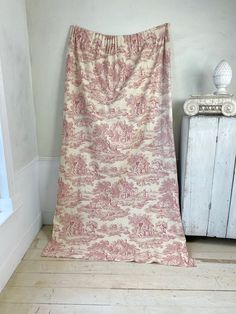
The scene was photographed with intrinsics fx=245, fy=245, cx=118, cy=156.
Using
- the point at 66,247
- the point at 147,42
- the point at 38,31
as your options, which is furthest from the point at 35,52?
the point at 66,247

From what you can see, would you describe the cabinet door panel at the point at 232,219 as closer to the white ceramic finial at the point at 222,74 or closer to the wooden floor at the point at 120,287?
the wooden floor at the point at 120,287

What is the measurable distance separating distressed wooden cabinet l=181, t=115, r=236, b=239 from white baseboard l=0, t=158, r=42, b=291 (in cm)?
127

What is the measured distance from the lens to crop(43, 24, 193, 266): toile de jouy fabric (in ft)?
6.39

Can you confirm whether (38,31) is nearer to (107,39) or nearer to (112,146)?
(107,39)

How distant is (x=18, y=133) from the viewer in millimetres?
1851

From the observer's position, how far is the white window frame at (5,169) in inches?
62.7

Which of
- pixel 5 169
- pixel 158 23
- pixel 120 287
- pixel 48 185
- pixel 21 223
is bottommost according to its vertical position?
pixel 120 287

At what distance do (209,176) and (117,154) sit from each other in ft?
2.43

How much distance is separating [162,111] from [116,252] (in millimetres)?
1184

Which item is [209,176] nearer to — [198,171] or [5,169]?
[198,171]

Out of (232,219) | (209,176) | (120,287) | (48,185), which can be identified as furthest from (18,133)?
→ (232,219)

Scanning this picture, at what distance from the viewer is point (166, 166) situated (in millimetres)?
2000

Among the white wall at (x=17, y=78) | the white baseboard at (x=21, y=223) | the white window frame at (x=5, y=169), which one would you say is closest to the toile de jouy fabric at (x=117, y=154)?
the white baseboard at (x=21, y=223)

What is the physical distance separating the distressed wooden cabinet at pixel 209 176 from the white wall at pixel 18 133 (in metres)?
1.27
